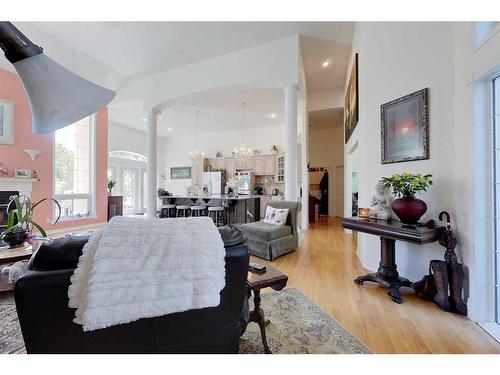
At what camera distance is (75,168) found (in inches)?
209

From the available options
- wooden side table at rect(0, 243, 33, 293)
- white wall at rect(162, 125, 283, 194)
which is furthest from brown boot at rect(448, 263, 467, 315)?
white wall at rect(162, 125, 283, 194)

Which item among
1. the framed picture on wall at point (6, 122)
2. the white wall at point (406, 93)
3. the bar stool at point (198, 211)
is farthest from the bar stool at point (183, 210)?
the white wall at point (406, 93)

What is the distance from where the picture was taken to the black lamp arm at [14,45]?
1.24 m

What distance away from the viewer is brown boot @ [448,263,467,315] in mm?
1934

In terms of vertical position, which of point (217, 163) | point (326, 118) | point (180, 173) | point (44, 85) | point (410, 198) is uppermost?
point (326, 118)

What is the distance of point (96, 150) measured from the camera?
558 centimetres

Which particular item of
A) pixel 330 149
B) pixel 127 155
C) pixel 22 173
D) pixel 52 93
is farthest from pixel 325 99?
pixel 127 155

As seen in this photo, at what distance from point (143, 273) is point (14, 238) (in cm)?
241

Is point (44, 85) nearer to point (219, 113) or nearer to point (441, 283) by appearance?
point (441, 283)

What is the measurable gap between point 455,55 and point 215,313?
9.63 feet

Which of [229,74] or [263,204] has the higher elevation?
[229,74]

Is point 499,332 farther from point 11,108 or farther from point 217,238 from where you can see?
point 11,108

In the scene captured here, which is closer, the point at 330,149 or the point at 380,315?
the point at 380,315

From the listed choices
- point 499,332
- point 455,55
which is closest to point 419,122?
point 455,55
